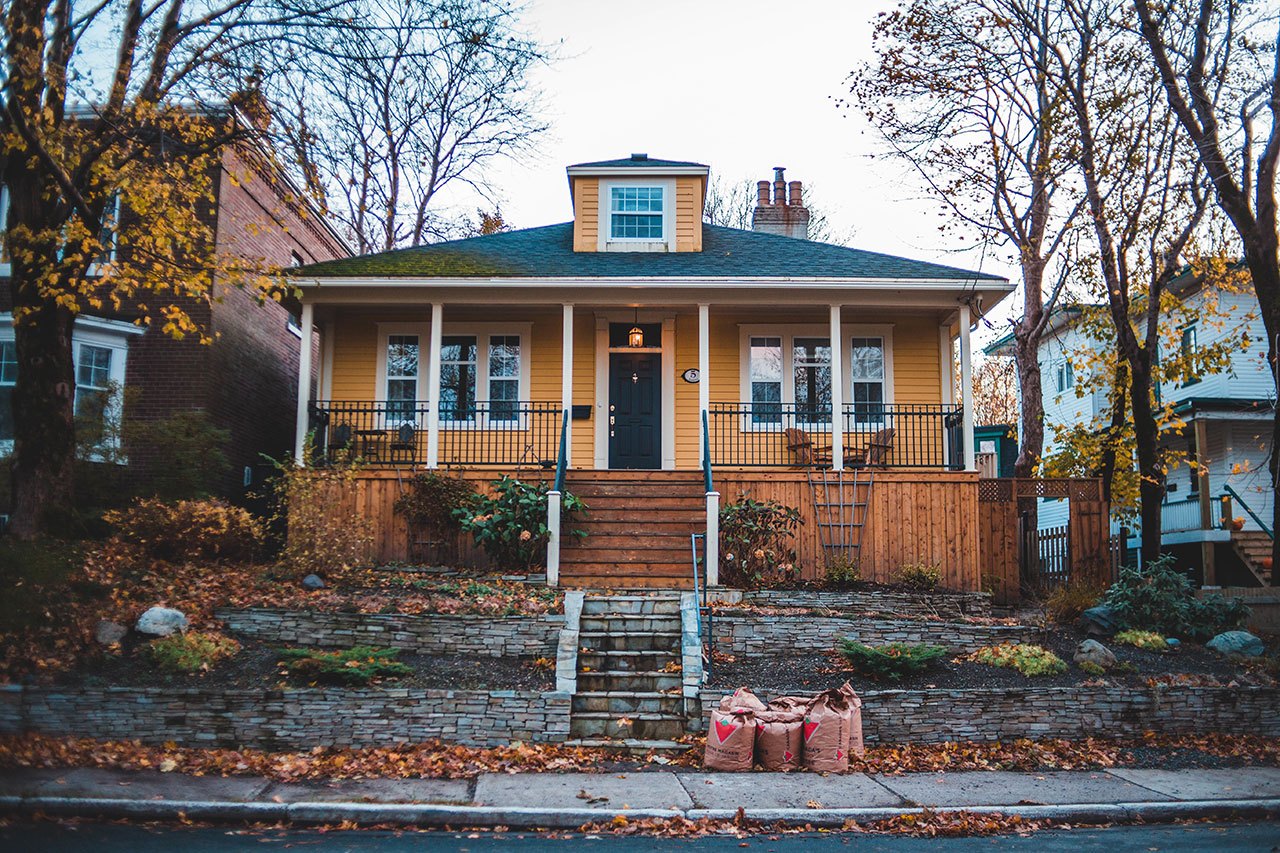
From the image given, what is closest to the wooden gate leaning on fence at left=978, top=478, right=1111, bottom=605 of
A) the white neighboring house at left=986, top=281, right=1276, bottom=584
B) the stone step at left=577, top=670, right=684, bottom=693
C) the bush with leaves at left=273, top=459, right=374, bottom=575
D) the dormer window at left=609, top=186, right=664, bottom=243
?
the white neighboring house at left=986, top=281, right=1276, bottom=584

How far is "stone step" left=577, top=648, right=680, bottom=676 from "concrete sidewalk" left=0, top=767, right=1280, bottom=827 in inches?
82.6

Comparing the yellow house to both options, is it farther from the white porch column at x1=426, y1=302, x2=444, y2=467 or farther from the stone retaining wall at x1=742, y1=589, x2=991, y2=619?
the stone retaining wall at x1=742, y1=589, x2=991, y2=619

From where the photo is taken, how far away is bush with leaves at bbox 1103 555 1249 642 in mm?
12469

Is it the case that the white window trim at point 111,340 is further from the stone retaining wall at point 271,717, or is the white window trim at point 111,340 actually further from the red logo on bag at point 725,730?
the red logo on bag at point 725,730

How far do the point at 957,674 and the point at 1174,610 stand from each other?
3504 millimetres

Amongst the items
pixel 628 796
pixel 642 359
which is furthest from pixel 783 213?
pixel 628 796

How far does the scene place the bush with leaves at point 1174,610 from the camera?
1247 centimetres

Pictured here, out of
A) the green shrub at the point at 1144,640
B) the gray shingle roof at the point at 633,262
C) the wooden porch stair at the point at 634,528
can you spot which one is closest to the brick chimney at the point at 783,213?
the gray shingle roof at the point at 633,262

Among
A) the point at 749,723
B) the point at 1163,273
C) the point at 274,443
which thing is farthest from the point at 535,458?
the point at 1163,273

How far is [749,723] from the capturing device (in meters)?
8.95

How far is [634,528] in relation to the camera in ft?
48.4

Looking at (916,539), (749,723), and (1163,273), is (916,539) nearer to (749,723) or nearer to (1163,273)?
(1163,273)

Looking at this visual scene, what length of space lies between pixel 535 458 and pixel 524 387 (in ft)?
4.28

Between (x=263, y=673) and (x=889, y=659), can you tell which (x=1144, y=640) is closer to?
(x=889, y=659)
